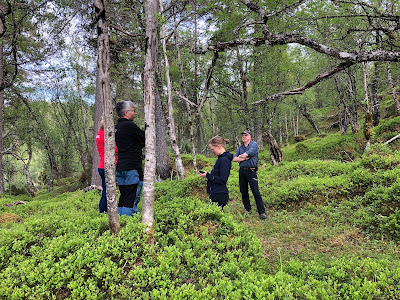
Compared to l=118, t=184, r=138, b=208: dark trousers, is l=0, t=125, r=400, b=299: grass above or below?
below

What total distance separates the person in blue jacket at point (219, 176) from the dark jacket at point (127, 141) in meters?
1.57

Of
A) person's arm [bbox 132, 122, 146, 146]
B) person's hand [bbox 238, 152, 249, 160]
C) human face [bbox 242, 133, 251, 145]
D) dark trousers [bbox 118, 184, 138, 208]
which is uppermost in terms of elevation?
person's arm [bbox 132, 122, 146, 146]

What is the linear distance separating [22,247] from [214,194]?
12.2 ft

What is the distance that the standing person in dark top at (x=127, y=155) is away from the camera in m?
4.27

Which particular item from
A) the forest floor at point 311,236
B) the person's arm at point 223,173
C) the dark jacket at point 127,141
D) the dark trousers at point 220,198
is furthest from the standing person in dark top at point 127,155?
the forest floor at point 311,236

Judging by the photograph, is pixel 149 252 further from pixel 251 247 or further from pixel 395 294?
pixel 395 294

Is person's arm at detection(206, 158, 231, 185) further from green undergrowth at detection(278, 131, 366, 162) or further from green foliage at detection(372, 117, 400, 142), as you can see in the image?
green foliage at detection(372, 117, 400, 142)

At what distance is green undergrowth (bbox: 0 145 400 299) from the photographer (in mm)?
2592

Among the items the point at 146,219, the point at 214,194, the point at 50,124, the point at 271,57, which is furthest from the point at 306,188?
the point at 50,124

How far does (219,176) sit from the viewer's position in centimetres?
475

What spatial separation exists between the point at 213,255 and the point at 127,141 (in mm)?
2838

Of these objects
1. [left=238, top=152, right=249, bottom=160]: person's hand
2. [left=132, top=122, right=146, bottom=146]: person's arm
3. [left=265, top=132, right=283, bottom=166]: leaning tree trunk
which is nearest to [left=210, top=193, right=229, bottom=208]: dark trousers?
[left=238, top=152, right=249, bottom=160]: person's hand

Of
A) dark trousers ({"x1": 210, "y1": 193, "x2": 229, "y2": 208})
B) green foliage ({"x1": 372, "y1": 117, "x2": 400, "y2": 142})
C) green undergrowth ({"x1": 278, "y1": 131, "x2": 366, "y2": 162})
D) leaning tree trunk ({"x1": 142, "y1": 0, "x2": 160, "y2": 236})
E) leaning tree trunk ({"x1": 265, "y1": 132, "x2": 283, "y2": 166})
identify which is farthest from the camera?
leaning tree trunk ({"x1": 265, "y1": 132, "x2": 283, "y2": 166})

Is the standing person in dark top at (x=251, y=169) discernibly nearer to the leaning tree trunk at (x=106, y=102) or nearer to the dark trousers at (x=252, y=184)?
the dark trousers at (x=252, y=184)
